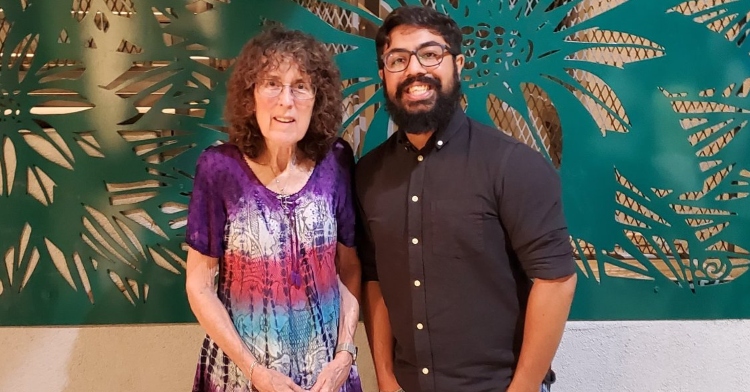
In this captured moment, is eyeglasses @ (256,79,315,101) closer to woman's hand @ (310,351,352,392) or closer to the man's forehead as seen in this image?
the man's forehead

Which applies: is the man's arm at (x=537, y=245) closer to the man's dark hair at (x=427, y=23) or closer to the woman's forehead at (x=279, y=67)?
the man's dark hair at (x=427, y=23)

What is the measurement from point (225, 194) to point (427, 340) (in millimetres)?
592

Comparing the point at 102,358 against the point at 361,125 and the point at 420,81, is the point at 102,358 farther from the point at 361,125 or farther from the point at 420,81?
the point at 420,81

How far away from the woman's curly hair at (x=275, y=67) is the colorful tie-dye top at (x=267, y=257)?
6cm

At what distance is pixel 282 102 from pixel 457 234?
0.50m

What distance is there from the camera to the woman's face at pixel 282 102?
1.34 metres

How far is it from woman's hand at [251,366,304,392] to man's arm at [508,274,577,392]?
1.74 ft

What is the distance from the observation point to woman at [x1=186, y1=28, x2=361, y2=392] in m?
1.36

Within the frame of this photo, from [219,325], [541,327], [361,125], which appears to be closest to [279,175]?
[219,325]

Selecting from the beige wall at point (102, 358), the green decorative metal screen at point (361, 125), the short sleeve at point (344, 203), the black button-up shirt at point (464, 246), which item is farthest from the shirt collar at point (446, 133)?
the beige wall at point (102, 358)

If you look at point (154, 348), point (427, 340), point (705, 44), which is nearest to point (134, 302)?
point (154, 348)

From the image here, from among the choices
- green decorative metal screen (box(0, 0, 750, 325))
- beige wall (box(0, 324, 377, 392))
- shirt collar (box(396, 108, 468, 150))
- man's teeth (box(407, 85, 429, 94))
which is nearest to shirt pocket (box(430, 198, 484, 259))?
shirt collar (box(396, 108, 468, 150))

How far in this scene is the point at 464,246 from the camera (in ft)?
4.45

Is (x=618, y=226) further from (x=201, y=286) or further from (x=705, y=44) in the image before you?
(x=201, y=286)
